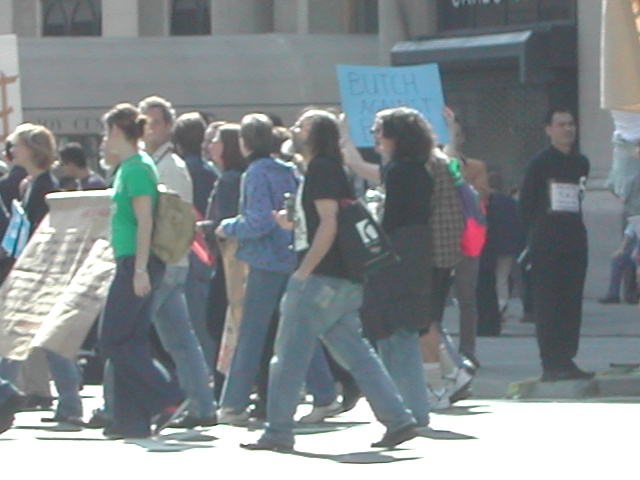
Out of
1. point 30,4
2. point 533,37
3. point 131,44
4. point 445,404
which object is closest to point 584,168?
point 445,404

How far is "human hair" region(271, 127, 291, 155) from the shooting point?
11.5 meters

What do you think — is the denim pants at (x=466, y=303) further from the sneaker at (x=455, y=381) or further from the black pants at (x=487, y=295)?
the black pants at (x=487, y=295)

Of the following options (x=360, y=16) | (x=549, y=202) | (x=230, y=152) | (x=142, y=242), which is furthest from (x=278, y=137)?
(x=360, y=16)

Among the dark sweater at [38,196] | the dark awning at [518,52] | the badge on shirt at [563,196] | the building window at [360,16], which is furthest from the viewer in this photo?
the building window at [360,16]

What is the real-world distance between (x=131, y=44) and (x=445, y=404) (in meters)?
15.2

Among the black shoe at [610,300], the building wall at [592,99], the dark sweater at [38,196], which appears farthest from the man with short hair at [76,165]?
the building wall at [592,99]

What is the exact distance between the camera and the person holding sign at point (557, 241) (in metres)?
12.5

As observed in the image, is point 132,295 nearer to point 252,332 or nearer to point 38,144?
point 252,332

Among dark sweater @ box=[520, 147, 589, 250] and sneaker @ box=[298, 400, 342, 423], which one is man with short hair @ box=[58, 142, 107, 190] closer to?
sneaker @ box=[298, 400, 342, 423]

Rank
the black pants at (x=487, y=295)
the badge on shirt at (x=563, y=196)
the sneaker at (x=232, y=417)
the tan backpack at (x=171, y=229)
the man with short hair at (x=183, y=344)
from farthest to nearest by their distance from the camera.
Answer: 1. the black pants at (x=487, y=295)
2. the badge on shirt at (x=563, y=196)
3. the sneaker at (x=232, y=417)
4. the man with short hair at (x=183, y=344)
5. the tan backpack at (x=171, y=229)

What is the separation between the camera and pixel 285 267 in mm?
10664

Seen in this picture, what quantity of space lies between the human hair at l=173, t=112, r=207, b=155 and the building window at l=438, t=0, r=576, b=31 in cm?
1212

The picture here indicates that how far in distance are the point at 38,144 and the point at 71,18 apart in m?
18.4

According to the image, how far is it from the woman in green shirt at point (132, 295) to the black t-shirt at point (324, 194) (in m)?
0.86
